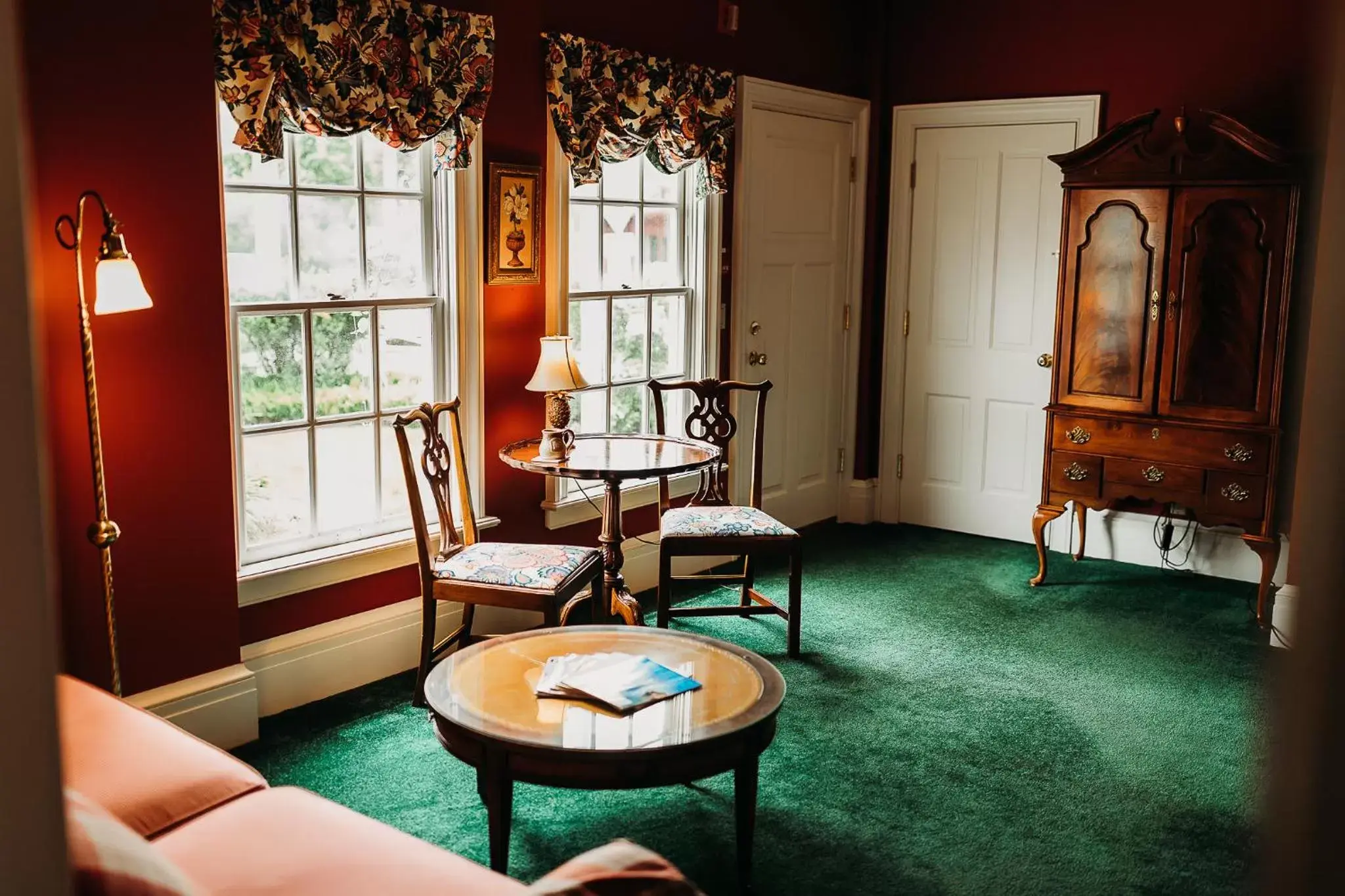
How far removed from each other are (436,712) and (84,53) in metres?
1.85

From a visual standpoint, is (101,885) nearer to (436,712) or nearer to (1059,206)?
(436,712)

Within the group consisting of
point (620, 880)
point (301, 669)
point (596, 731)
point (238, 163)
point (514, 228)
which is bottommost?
point (301, 669)

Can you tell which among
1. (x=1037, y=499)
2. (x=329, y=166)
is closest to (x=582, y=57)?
(x=329, y=166)

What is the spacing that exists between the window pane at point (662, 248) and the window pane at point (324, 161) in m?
1.54

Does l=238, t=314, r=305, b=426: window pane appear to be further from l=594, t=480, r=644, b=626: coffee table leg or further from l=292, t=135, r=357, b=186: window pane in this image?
l=594, t=480, r=644, b=626: coffee table leg

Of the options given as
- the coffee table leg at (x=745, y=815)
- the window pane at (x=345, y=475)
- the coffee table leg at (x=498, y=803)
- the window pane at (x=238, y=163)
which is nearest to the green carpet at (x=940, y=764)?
the coffee table leg at (x=745, y=815)

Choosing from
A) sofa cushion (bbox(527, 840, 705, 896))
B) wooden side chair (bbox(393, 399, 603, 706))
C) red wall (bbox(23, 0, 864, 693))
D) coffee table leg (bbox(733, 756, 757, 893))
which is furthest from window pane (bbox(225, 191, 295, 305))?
sofa cushion (bbox(527, 840, 705, 896))

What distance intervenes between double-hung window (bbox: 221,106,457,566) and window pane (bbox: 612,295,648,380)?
3.14ft

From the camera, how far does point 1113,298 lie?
5035mm


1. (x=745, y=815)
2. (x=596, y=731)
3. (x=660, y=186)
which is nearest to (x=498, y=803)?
(x=596, y=731)

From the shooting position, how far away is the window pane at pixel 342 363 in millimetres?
3740

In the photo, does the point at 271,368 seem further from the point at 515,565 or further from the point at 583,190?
the point at 583,190

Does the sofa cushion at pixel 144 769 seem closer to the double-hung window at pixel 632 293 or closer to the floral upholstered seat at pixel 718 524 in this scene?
the floral upholstered seat at pixel 718 524

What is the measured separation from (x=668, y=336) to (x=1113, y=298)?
76.2 inches
